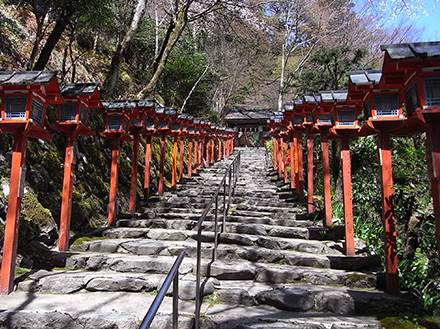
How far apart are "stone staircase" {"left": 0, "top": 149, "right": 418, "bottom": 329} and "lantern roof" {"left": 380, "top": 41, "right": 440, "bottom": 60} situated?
8.56 ft

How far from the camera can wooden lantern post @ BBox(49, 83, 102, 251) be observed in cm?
478

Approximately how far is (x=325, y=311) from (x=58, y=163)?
498cm

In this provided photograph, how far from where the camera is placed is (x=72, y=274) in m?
4.09

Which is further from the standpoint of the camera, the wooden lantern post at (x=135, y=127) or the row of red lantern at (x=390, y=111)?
the wooden lantern post at (x=135, y=127)

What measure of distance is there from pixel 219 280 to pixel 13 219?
2.66 m

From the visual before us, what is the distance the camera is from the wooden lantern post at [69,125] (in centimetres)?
478

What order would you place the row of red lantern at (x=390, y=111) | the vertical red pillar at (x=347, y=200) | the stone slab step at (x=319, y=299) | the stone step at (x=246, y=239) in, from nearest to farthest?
the row of red lantern at (x=390, y=111) < the stone slab step at (x=319, y=299) < the vertical red pillar at (x=347, y=200) < the stone step at (x=246, y=239)

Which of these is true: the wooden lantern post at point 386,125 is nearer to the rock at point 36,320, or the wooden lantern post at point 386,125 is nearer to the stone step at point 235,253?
the stone step at point 235,253

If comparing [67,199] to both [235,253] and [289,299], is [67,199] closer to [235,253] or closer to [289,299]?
[235,253]

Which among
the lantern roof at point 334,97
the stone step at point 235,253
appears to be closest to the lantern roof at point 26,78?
the stone step at point 235,253

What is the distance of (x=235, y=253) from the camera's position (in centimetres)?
481

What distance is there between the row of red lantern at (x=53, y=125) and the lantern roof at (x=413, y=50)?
150 inches

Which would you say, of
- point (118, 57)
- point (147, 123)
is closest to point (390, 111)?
point (147, 123)

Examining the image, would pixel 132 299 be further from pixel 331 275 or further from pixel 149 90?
pixel 149 90
